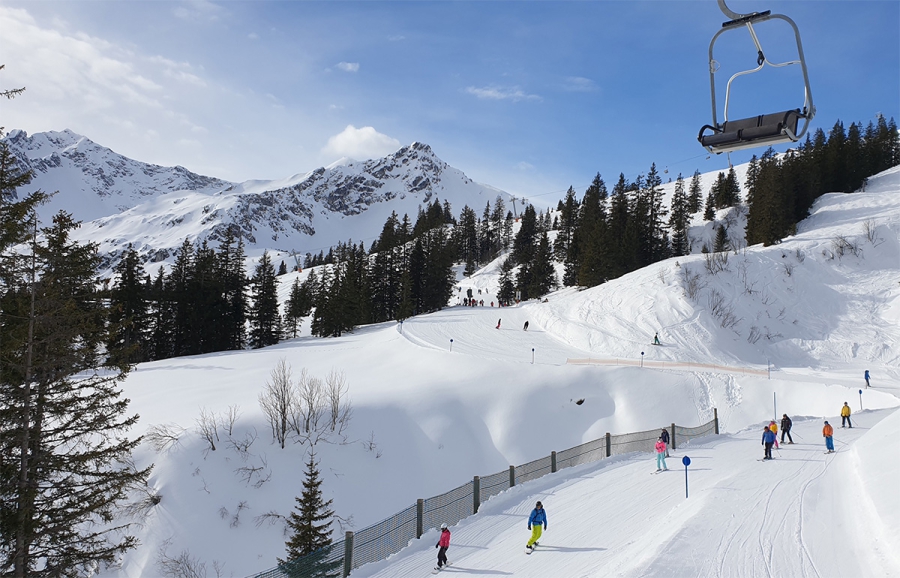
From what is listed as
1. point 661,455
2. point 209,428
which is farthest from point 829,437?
point 209,428

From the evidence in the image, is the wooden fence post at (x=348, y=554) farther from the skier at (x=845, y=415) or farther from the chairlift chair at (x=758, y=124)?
the skier at (x=845, y=415)

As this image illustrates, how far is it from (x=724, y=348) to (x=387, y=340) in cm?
2776

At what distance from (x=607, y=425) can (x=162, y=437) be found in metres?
23.3

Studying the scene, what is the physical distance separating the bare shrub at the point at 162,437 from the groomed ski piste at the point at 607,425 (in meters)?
0.42

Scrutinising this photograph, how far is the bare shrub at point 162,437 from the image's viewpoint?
2309 centimetres

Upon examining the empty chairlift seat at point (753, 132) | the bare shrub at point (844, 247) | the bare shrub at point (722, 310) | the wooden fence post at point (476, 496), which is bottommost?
the wooden fence post at point (476, 496)

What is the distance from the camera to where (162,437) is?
76.8 feet

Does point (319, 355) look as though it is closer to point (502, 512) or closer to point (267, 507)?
point (267, 507)

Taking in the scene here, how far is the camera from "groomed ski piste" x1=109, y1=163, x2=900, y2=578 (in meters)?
10.8

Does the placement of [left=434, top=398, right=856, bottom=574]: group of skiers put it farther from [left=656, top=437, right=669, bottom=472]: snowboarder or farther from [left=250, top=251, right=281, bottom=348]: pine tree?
[left=250, top=251, right=281, bottom=348]: pine tree

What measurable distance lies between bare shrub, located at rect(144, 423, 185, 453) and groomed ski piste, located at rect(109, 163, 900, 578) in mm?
420

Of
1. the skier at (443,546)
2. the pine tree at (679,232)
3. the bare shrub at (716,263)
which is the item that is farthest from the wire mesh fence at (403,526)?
the pine tree at (679,232)

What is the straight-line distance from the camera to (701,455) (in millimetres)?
18719

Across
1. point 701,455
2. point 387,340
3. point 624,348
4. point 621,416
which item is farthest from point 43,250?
point 624,348
